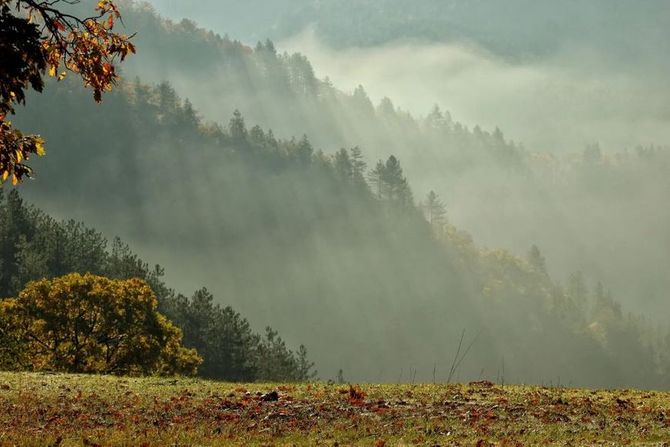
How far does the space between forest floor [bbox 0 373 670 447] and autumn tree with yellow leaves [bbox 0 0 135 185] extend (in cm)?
517

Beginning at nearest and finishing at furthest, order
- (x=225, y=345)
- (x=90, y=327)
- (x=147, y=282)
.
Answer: (x=90, y=327), (x=225, y=345), (x=147, y=282)

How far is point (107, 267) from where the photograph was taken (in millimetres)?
79500

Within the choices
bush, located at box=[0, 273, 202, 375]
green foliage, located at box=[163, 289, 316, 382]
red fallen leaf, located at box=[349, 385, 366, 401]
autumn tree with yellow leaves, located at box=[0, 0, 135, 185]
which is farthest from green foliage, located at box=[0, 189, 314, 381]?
autumn tree with yellow leaves, located at box=[0, 0, 135, 185]

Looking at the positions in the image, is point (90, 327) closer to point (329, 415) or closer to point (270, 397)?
point (270, 397)

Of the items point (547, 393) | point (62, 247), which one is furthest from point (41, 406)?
point (62, 247)

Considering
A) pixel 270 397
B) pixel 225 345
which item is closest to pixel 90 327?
pixel 225 345

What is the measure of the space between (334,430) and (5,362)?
112ft

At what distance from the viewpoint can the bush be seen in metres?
46.6

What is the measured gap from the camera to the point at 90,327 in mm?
48562

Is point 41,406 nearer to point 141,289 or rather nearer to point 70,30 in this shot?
point 70,30

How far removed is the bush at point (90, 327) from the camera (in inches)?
1833

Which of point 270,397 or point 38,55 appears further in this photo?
point 270,397

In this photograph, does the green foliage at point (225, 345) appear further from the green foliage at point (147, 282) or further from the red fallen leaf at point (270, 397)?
the red fallen leaf at point (270, 397)

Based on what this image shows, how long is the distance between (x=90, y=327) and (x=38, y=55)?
1633 inches
